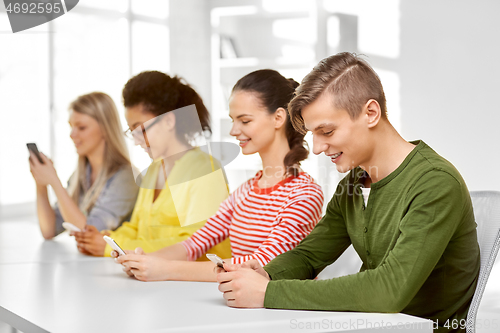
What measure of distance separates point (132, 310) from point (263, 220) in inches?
18.7

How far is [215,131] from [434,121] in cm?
98

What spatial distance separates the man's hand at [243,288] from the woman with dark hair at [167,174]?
61cm

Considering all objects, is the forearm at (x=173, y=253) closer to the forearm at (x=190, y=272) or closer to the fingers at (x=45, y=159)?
the forearm at (x=190, y=272)

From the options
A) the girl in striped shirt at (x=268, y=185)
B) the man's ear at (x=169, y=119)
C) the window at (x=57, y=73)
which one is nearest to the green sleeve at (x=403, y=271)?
the girl in striped shirt at (x=268, y=185)

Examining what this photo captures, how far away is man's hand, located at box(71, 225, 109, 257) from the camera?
163 cm

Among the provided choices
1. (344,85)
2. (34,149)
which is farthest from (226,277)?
(34,149)

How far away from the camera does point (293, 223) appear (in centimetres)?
117

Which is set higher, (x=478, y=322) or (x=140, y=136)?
(x=140, y=136)

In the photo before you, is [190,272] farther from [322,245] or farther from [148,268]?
[322,245]

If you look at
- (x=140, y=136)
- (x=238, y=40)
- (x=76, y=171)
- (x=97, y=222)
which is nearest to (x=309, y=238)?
(x=140, y=136)

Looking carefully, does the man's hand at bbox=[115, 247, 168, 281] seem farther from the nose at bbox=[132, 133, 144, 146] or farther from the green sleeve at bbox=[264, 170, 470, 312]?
the nose at bbox=[132, 133, 144, 146]

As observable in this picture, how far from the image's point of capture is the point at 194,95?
6.07 feet

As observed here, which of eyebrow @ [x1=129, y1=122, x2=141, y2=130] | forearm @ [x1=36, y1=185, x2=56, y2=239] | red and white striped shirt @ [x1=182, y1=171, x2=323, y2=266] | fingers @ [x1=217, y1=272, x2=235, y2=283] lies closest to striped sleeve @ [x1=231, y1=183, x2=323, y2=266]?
red and white striped shirt @ [x1=182, y1=171, x2=323, y2=266]

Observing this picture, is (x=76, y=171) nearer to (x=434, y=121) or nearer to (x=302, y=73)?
(x=302, y=73)
